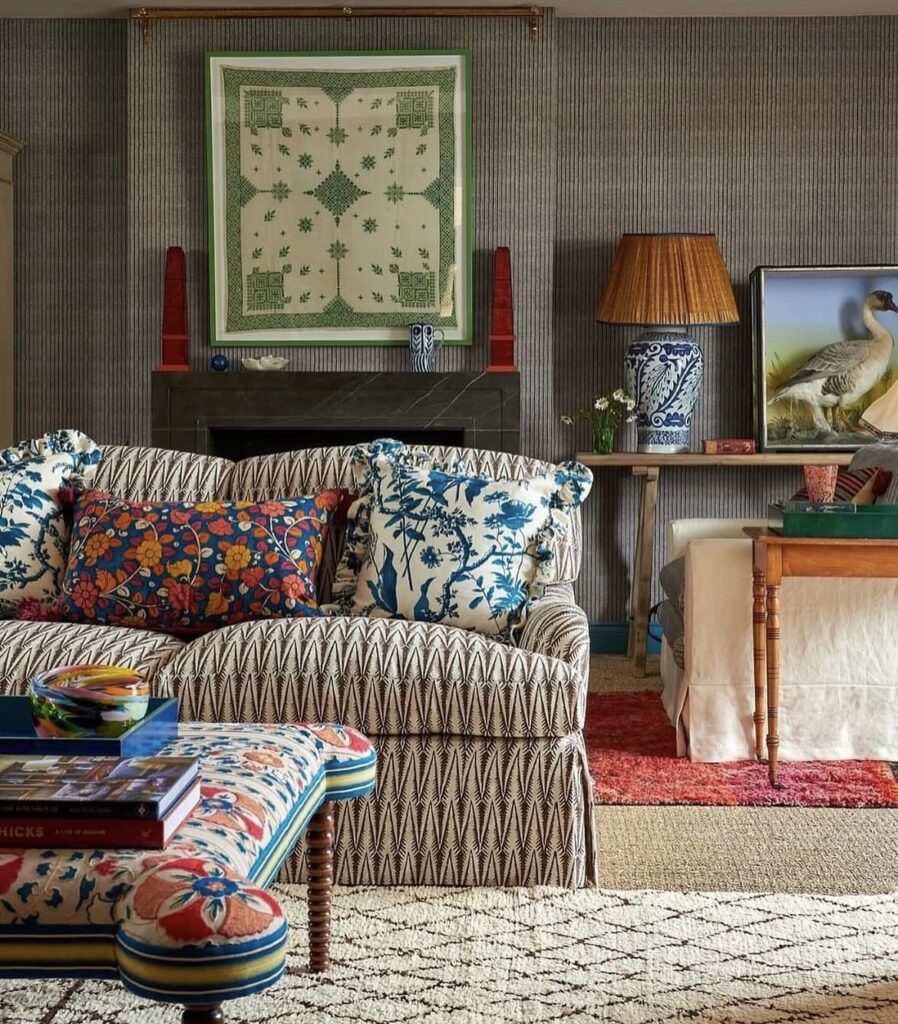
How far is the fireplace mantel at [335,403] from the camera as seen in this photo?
5.32m

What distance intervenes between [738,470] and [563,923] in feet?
11.1

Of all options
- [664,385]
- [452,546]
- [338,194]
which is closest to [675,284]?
[664,385]

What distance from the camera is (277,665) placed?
2.83m

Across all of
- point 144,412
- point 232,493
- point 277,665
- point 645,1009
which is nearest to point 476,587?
point 277,665

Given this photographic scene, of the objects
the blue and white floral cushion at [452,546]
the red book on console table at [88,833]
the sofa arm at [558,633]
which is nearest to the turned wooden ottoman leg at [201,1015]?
the red book on console table at [88,833]

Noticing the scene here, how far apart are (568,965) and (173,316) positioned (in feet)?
11.8

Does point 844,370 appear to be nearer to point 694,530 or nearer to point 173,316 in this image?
point 694,530

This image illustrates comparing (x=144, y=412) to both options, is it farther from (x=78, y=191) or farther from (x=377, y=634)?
(x=377, y=634)

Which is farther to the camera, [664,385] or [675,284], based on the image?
[664,385]

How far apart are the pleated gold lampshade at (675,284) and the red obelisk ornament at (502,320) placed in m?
0.43

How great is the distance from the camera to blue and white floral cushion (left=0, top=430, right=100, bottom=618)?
3318 millimetres

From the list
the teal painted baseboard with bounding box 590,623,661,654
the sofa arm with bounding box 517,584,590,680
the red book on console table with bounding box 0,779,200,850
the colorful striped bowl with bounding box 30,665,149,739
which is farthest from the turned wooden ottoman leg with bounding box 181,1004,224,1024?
the teal painted baseboard with bounding box 590,623,661,654

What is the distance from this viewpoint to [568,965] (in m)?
2.41

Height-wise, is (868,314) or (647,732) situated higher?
(868,314)
